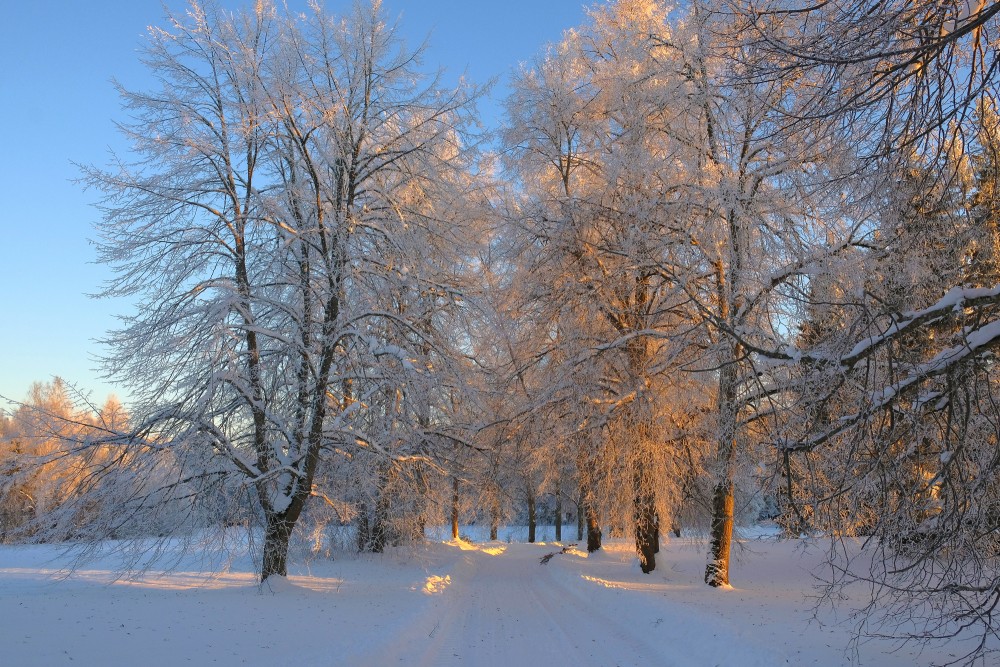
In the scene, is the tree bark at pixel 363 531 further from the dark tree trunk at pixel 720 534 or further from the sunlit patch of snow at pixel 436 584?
the dark tree trunk at pixel 720 534

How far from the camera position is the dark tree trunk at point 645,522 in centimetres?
1391

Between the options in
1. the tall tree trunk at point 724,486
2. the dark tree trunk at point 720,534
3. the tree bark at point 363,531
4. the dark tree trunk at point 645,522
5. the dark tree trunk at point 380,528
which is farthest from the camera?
the dark tree trunk at point 380,528

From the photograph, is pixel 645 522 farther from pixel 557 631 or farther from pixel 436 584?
pixel 557 631

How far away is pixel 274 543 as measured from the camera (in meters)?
12.1

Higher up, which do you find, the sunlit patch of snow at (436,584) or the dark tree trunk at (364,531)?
the dark tree trunk at (364,531)

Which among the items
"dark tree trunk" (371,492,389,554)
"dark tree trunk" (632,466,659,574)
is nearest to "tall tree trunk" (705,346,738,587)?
"dark tree trunk" (632,466,659,574)

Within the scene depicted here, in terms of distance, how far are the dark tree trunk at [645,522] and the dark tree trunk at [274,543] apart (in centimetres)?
740

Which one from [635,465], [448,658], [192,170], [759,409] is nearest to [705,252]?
[759,409]

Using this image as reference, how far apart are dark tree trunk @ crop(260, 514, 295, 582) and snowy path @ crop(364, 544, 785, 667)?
314cm

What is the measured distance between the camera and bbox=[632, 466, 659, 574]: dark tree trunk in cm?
1391

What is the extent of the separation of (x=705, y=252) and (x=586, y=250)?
329cm

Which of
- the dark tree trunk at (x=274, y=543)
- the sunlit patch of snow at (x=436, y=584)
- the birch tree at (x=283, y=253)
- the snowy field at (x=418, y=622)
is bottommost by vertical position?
the sunlit patch of snow at (x=436, y=584)

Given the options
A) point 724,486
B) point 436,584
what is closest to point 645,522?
point 724,486

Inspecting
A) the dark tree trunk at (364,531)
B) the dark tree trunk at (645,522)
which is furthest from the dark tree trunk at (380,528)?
the dark tree trunk at (645,522)
